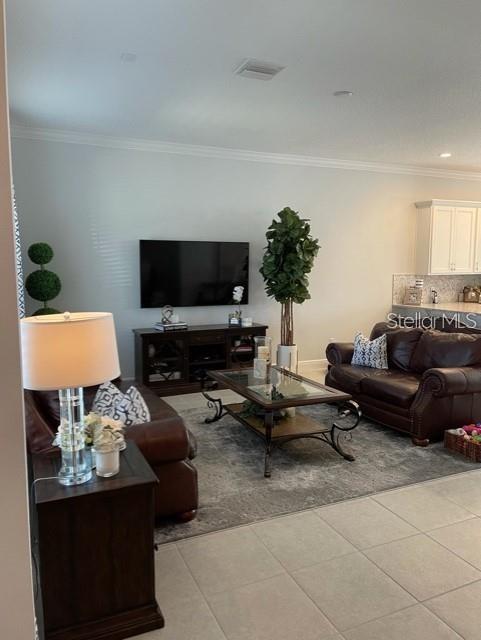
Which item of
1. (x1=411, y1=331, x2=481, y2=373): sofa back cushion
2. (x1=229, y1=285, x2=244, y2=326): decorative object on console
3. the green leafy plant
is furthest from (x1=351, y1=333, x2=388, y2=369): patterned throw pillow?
(x1=229, y1=285, x2=244, y2=326): decorative object on console

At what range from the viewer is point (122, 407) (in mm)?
2766

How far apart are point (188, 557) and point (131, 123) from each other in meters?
4.08

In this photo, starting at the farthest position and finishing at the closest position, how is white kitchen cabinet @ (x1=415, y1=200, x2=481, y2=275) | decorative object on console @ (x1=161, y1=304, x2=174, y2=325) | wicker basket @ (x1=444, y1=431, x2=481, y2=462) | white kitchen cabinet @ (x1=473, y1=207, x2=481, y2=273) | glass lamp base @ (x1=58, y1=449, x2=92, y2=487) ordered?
white kitchen cabinet @ (x1=473, y1=207, x2=481, y2=273) → white kitchen cabinet @ (x1=415, y1=200, x2=481, y2=275) → decorative object on console @ (x1=161, y1=304, x2=174, y2=325) → wicker basket @ (x1=444, y1=431, x2=481, y2=462) → glass lamp base @ (x1=58, y1=449, x2=92, y2=487)

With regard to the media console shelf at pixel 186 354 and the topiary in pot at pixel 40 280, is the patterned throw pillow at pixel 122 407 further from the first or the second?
the media console shelf at pixel 186 354

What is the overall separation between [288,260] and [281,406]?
2538 mm

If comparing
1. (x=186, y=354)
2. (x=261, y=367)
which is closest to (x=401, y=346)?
(x=261, y=367)

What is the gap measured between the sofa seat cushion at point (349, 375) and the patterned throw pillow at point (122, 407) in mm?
2515

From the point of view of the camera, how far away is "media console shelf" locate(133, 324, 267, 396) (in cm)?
545

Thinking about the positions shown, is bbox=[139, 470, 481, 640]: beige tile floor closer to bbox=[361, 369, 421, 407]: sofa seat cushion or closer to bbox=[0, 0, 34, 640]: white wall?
bbox=[0, 0, 34, 640]: white wall

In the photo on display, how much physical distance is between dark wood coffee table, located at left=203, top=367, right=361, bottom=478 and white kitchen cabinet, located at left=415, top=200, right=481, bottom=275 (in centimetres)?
369

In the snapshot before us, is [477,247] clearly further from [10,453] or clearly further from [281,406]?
[10,453]

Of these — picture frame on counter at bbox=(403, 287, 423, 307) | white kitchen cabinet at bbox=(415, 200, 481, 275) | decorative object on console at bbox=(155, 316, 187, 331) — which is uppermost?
white kitchen cabinet at bbox=(415, 200, 481, 275)

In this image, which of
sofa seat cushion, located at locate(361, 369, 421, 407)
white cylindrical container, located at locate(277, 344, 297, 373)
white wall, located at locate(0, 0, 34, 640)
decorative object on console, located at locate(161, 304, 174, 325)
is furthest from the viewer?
decorative object on console, located at locate(161, 304, 174, 325)

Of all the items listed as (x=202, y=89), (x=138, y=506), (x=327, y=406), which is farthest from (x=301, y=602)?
(x=202, y=89)
